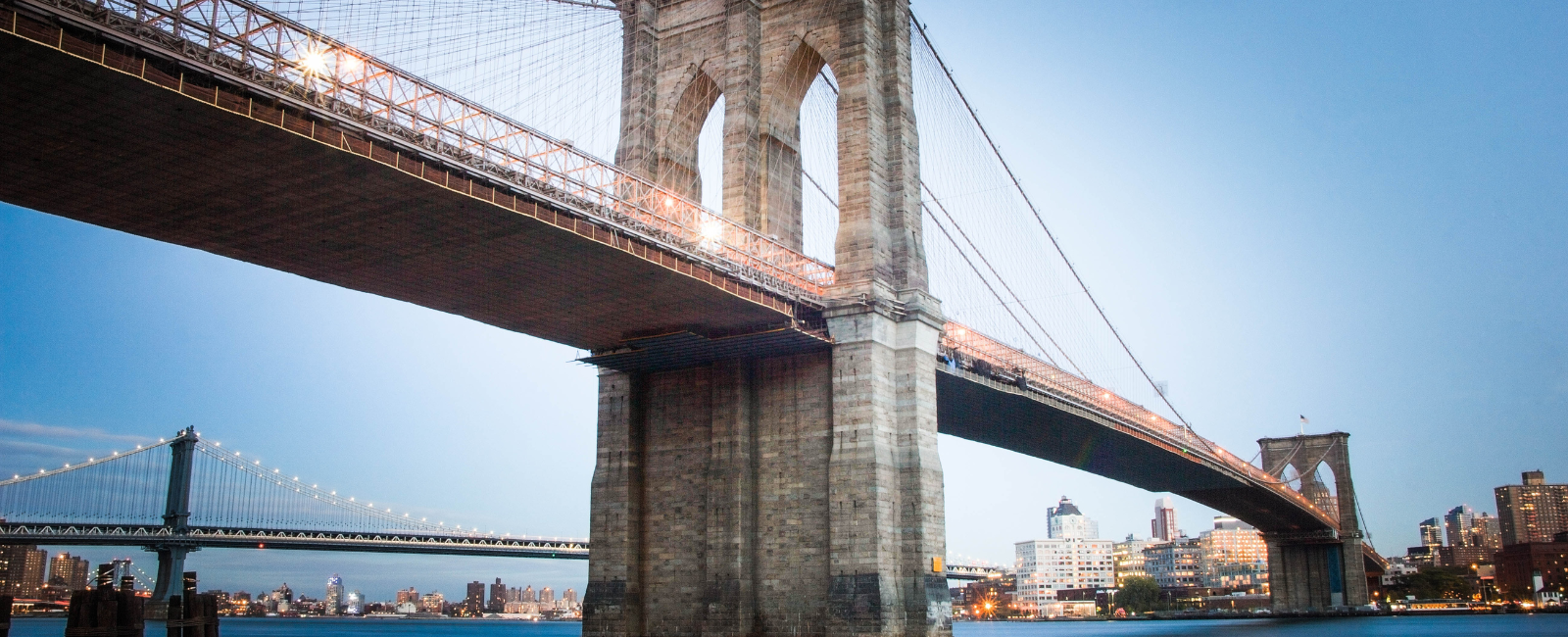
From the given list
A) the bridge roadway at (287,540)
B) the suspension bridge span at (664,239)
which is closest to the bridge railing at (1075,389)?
the suspension bridge span at (664,239)

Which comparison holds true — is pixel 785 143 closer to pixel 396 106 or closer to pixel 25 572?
pixel 396 106

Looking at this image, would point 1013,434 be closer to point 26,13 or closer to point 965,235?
point 965,235

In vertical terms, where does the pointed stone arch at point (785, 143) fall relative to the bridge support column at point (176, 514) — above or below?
above

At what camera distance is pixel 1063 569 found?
19238 cm

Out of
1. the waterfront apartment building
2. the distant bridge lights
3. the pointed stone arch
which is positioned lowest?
the waterfront apartment building

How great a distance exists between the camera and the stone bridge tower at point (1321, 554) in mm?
101000

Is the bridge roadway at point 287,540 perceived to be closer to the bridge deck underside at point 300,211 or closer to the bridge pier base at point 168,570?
the bridge pier base at point 168,570

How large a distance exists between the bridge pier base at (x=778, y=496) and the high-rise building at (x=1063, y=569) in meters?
158

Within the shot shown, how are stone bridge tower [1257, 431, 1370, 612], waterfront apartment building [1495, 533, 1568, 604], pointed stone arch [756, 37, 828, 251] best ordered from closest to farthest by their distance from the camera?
pointed stone arch [756, 37, 828, 251]
stone bridge tower [1257, 431, 1370, 612]
waterfront apartment building [1495, 533, 1568, 604]

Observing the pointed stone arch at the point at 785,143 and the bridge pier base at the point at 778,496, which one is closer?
the bridge pier base at the point at 778,496

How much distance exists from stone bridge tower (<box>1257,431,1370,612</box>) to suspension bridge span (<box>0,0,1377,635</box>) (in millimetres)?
57736

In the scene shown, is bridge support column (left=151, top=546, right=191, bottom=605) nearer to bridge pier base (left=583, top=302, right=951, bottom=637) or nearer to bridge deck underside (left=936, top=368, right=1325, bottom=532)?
bridge pier base (left=583, top=302, right=951, bottom=637)

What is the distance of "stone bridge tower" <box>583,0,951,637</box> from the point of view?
3800 cm

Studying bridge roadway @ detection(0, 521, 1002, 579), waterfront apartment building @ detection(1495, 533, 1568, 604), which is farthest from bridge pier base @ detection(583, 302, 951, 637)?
waterfront apartment building @ detection(1495, 533, 1568, 604)
